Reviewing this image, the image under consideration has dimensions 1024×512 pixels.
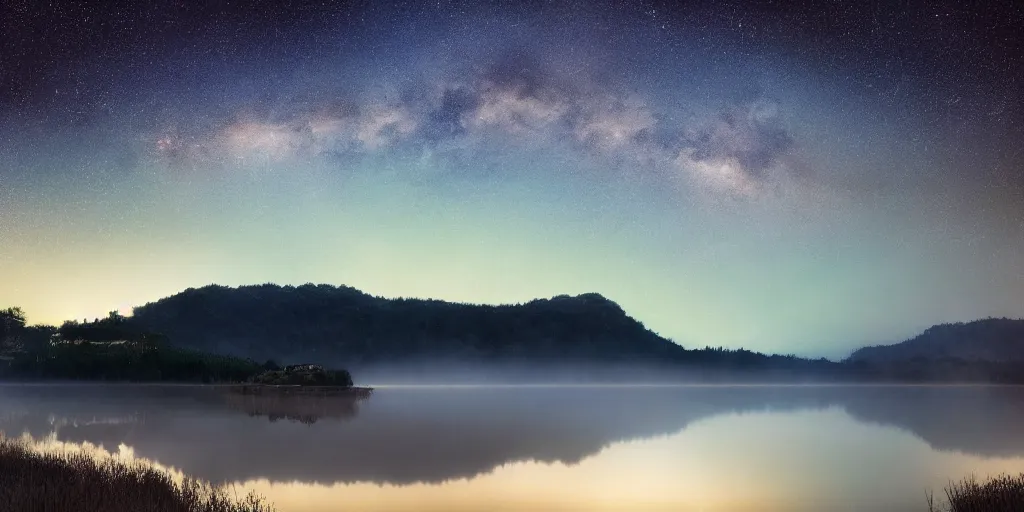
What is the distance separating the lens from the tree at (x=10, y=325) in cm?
10343

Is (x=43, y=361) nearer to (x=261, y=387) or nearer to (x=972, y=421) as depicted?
(x=261, y=387)

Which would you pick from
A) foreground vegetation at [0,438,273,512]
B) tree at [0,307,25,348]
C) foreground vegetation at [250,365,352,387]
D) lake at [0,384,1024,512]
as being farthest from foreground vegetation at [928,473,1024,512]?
tree at [0,307,25,348]

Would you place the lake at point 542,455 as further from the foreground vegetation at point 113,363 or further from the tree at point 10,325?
the tree at point 10,325

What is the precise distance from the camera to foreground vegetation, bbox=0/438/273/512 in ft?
37.7

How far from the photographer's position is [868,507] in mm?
17172

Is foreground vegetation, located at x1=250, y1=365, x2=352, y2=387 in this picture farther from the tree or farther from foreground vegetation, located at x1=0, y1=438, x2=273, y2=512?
foreground vegetation, located at x1=0, y1=438, x2=273, y2=512

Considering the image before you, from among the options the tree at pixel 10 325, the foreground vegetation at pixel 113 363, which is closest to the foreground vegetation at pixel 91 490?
the foreground vegetation at pixel 113 363

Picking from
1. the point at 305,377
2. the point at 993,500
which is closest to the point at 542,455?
the point at 993,500

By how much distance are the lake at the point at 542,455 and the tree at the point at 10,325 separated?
69.5m

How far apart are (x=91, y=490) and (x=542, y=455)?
1560cm

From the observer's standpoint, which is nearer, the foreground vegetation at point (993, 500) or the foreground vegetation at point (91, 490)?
the foreground vegetation at point (91, 490)

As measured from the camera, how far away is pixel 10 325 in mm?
105000

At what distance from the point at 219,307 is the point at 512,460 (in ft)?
534

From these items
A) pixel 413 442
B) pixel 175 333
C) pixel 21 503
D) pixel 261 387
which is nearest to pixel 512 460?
pixel 413 442
